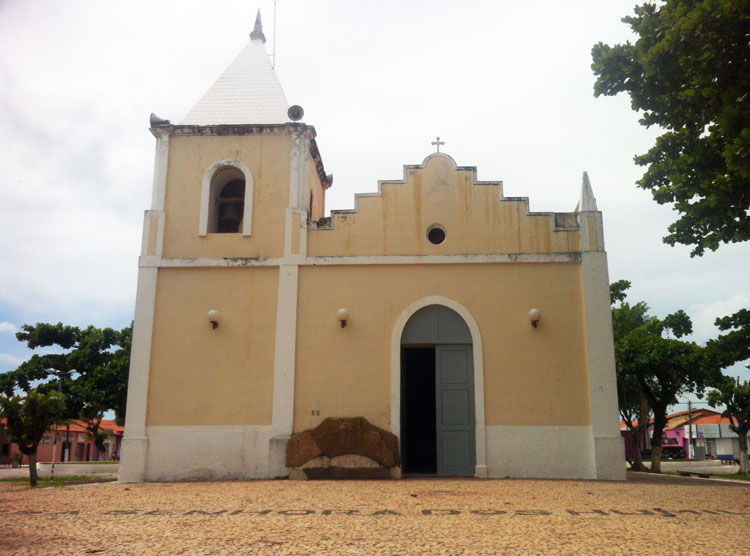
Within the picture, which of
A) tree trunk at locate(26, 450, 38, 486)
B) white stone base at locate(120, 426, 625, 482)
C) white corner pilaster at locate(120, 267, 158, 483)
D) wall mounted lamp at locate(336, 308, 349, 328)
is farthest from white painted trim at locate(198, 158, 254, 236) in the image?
tree trunk at locate(26, 450, 38, 486)

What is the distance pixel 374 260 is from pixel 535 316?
3928mm

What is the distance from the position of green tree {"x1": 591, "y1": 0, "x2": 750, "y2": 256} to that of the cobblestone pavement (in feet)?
16.2

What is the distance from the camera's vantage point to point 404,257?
15.1 m

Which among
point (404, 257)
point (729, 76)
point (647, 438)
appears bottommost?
point (647, 438)

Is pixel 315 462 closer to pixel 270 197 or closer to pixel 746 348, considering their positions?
pixel 270 197

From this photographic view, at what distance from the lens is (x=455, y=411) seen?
14.4m

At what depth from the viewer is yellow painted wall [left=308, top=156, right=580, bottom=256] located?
15102 millimetres

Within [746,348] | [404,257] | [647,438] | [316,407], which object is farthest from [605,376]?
[647,438]

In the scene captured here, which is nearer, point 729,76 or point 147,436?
point 729,76

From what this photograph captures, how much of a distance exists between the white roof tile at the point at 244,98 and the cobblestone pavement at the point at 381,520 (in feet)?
30.8

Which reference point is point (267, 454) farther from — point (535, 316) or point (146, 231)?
point (535, 316)

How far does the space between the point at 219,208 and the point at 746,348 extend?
1351 cm

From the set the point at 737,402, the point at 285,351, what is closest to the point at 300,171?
the point at 285,351

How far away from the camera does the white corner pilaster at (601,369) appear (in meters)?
13.7
